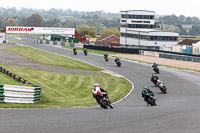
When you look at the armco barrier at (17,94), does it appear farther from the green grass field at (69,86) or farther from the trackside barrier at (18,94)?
the green grass field at (69,86)

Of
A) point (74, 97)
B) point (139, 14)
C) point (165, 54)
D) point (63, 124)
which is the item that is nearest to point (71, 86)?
point (74, 97)

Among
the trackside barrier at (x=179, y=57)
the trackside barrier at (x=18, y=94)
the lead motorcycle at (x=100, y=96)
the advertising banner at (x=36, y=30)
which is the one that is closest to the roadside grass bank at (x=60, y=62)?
the trackside barrier at (x=179, y=57)

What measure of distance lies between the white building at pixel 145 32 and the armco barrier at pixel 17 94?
99426 millimetres

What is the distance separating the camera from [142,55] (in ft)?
250

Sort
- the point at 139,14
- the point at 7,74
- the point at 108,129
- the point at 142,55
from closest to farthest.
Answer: the point at 108,129, the point at 7,74, the point at 142,55, the point at 139,14

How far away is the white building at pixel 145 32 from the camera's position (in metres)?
120

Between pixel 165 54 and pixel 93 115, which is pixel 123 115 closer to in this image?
pixel 93 115

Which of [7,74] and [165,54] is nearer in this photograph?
[7,74]

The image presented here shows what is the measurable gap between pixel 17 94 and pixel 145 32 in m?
103

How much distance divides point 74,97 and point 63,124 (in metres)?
12.6

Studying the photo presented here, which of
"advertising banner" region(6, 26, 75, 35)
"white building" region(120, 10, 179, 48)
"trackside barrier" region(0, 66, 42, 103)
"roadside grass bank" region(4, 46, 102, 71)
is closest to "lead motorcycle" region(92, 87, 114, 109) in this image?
"trackside barrier" region(0, 66, 42, 103)

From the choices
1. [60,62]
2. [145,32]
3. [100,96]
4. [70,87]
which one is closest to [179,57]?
[60,62]

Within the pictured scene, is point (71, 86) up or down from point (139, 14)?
down

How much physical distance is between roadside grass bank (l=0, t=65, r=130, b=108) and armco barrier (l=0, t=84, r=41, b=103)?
1.83 ft
